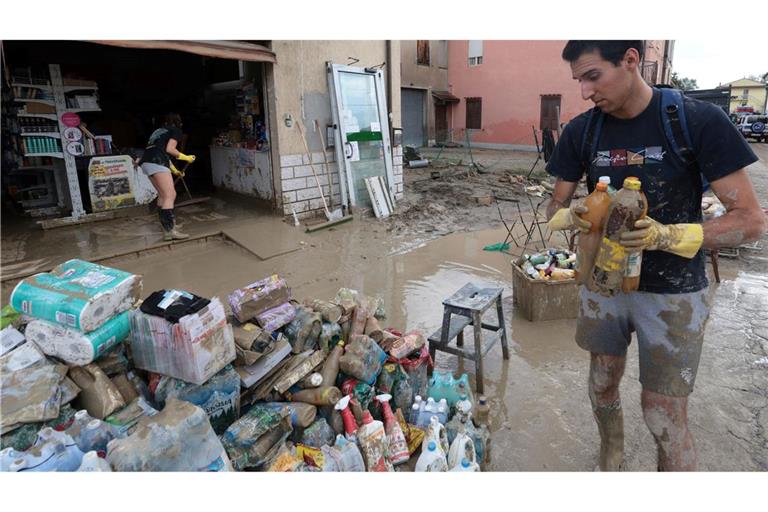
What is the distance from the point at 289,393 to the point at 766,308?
193 inches

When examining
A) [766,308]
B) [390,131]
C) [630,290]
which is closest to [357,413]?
[630,290]

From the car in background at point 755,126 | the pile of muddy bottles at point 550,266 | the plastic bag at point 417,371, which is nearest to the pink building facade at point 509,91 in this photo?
the car in background at point 755,126

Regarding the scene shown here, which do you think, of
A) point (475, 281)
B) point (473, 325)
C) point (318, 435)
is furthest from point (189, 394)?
point (475, 281)

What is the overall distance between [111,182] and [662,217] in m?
8.00

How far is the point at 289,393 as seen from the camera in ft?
9.46

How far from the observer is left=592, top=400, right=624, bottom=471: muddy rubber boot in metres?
2.57

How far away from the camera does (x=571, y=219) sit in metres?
2.34

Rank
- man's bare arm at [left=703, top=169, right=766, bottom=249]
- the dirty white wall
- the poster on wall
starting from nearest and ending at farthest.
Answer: man's bare arm at [left=703, top=169, right=766, bottom=249], the poster on wall, the dirty white wall

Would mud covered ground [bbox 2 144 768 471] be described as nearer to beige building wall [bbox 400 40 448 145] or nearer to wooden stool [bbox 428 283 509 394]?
wooden stool [bbox 428 283 509 394]

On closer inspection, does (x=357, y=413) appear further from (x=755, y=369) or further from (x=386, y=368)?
(x=755, y=369)

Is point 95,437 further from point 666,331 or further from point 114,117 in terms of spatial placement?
point 114,117

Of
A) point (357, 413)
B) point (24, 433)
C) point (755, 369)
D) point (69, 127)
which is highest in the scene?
point (69, 127)

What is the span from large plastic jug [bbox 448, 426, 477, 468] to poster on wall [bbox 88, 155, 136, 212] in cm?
724

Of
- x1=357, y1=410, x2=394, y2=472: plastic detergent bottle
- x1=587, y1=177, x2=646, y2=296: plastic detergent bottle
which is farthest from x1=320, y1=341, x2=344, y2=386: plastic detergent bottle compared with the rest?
x1=587, y1=177, x2=646, y2=296: plastic detergent bottle
